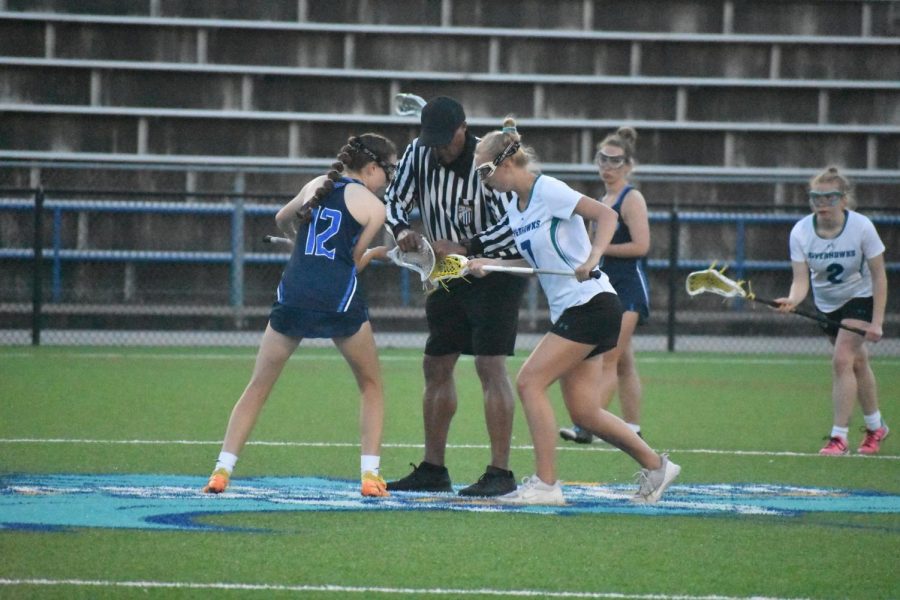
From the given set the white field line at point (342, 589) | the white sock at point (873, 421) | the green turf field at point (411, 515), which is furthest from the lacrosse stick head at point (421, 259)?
the white sock at point (873, 421)

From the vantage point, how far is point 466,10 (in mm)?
22594

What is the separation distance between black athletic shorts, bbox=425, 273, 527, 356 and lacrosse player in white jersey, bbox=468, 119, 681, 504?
45 cm

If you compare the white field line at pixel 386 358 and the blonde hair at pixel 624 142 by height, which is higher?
the blonde hair at pixel 624 142

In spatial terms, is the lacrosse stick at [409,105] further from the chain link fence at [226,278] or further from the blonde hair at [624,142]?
the chain link fence at [226,278]

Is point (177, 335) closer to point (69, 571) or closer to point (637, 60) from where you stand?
point (637, 60)

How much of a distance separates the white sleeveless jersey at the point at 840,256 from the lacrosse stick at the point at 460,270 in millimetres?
3092

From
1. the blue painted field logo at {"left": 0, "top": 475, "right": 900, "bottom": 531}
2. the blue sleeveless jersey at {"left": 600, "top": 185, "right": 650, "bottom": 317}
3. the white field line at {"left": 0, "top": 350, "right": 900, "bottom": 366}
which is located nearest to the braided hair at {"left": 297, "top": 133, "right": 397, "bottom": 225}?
→ the blue painted field logo at {"left": 0, "top": 475, "right": 900, "bottom": 531}

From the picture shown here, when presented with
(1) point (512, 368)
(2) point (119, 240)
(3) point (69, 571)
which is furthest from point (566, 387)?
(2) point (119, 240)

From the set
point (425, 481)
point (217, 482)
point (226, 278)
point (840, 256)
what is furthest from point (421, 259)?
point (226, 278)

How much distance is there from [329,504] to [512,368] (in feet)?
28.3

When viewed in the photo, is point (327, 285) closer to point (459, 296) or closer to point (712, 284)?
point (459, 296)

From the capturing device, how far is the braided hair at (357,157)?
7207 millimetres

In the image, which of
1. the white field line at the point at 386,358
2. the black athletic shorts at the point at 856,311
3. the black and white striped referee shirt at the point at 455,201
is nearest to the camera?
the black and white striped referee shirt at the point at 455,201

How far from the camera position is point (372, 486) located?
7285 millimetres
